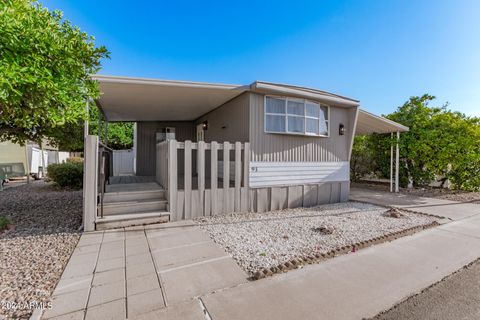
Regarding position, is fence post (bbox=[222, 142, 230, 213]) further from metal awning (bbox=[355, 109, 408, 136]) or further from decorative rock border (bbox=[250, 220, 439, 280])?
metal awning (bbox=[355, 109, 408, 136])

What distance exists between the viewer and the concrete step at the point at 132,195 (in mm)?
4781

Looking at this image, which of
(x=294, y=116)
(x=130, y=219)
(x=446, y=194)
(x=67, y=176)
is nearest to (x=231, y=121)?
(x=294, y=116)

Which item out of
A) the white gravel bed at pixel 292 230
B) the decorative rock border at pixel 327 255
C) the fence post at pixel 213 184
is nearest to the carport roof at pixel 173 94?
the fence post at pixel 213 184

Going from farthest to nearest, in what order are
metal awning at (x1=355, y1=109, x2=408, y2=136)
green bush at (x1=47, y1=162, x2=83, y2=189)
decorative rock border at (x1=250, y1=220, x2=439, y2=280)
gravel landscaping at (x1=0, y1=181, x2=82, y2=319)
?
green bush at (x1=47, y1=162, x2=83, y2=189)
metal awning at (x1=355, y1=109, x2=408, y2=136)
decorative rock border at (x1=250, y1=220, x2=439, y2=280)
gravel landscaping at (x1=0, y1=181, x2=82, y2=319)

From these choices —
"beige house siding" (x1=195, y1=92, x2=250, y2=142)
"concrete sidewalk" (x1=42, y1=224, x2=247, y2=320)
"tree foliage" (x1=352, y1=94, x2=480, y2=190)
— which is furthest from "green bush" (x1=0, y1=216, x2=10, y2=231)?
"tree foliage" (x1=352, y1=94, x2=480, y2=190)

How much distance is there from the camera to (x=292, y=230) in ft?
14.1

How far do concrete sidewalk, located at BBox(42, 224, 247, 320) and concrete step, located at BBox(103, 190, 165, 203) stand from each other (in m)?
1.02

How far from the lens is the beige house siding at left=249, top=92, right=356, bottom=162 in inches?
223

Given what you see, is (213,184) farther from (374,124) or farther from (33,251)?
(374,124)

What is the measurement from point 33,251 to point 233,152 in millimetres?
4599

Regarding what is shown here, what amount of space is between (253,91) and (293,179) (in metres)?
2.75

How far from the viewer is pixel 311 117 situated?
21.3 ft

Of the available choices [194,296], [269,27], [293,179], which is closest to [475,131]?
[293,179]

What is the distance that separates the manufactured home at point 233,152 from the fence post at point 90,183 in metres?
0.02
